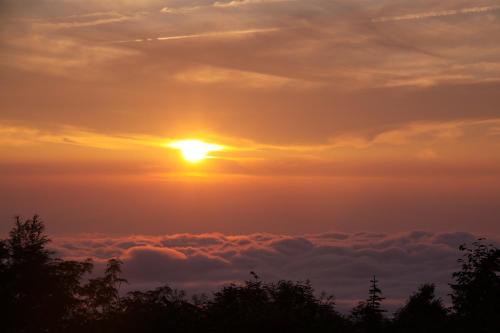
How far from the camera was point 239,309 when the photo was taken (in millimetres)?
47094

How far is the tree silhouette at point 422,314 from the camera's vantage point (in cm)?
4653

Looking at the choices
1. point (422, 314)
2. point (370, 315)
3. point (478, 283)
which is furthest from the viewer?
point (422, 314)

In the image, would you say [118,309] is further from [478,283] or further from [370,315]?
[478,283]

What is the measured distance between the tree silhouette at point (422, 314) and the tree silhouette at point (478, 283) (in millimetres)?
2438

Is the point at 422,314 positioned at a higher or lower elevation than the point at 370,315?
higher

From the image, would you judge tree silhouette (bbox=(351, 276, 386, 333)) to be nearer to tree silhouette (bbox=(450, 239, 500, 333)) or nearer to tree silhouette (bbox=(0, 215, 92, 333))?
tree silhouette (bbox=(450, 239, 500, 333))

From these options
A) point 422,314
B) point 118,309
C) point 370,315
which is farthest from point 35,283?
point 422,314

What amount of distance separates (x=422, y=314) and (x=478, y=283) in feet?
21.9

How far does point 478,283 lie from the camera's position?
59094 millimetres

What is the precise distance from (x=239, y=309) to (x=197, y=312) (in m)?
3.83

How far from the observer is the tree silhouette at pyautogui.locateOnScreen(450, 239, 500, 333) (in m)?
54.6

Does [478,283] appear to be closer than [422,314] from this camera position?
Yes

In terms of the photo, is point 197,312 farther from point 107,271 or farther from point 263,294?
point 263,294

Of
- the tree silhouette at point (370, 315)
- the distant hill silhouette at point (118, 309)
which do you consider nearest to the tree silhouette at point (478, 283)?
the distant hill silhouette at point (118, 309)
